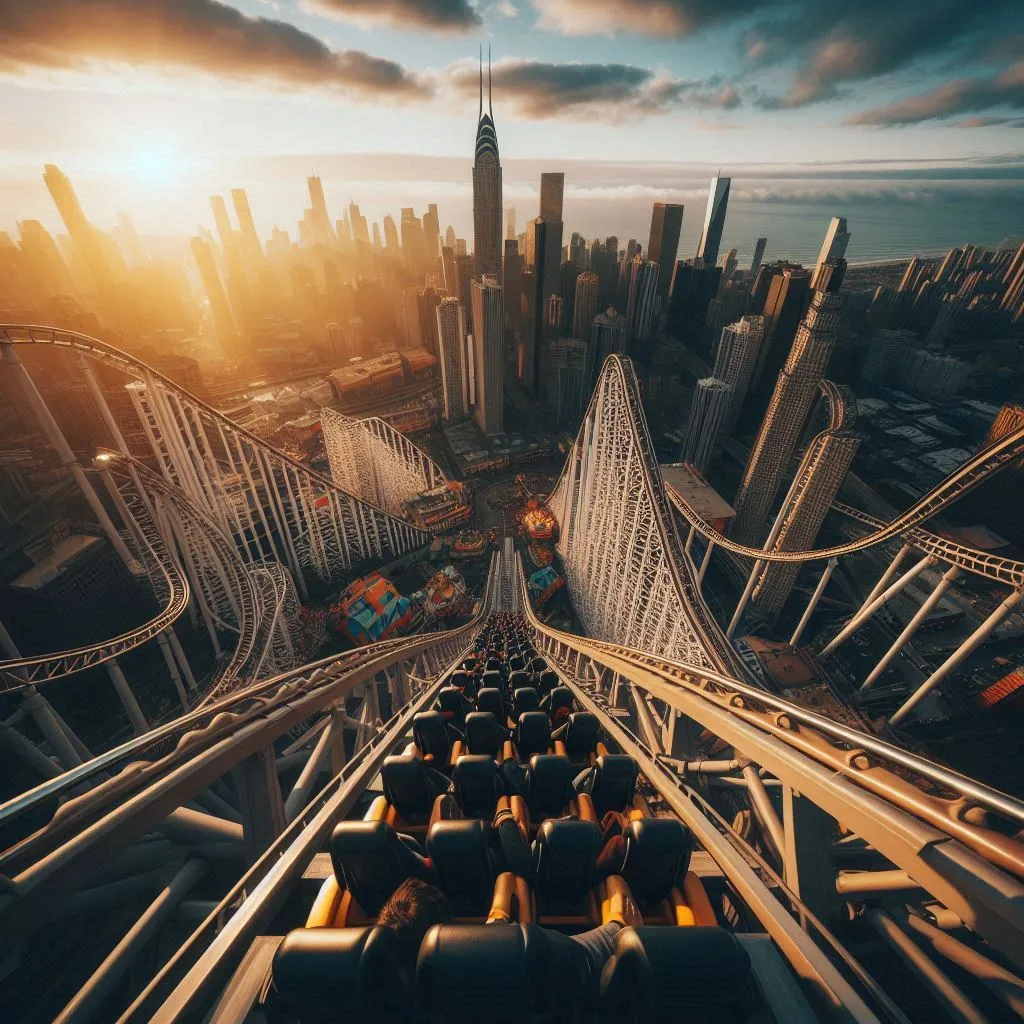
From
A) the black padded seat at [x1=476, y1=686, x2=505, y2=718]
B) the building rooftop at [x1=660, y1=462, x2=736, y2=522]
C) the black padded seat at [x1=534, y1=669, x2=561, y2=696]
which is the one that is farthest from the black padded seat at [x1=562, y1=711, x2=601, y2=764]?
the building rooftop at [x1=660, y1=462, x2=736, y2=522]

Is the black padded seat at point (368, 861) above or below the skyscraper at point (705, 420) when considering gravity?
above

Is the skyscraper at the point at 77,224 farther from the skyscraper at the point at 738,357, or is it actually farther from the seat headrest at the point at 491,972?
the seat headrest at the point at 491,972

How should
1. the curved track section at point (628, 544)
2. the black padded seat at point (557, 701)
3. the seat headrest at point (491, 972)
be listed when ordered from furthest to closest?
the curved track section at point (628, 544)
the black padded seat at point (557, 701)
the seat headrest at point (491, 972)

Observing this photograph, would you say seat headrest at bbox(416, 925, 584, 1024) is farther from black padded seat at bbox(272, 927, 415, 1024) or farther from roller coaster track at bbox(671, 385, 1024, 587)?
roller coaster track at bbox(671, 385, 1024, 587)

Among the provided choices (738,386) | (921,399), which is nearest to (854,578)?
(738,386)

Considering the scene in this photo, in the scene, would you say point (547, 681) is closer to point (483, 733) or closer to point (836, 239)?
point (483, 733)

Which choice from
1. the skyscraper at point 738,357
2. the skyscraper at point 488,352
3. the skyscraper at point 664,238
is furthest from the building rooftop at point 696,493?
the skyscraper at point 664,238
